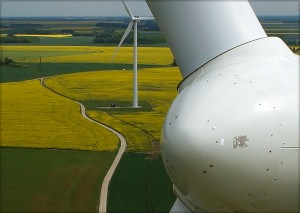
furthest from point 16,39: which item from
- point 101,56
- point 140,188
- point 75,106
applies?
point 140,188

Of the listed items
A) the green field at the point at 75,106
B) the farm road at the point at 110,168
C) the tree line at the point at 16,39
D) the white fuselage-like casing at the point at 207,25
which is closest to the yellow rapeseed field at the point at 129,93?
the green field at the point at 75,106

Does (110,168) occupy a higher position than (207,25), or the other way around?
(207,25)

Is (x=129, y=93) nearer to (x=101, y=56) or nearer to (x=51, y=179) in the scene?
(x=51, y=179)

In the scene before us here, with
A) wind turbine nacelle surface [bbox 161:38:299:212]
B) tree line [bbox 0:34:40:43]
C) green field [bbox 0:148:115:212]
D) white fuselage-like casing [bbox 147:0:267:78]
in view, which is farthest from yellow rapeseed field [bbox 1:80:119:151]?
tree line [bbox 0:34:40:43]

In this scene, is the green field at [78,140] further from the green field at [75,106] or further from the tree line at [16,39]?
the tree line at [16,39]

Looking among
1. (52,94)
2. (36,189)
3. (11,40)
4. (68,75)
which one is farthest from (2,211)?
(11,40)

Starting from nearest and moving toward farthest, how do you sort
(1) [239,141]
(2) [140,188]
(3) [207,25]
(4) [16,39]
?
(1) [239,141], (3) [207,25], (2) [140,188], (4) [16,39]

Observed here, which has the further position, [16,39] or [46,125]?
[16,39]

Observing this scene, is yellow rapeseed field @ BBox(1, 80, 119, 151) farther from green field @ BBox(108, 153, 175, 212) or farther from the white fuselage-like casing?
the white fuselage-like casing
